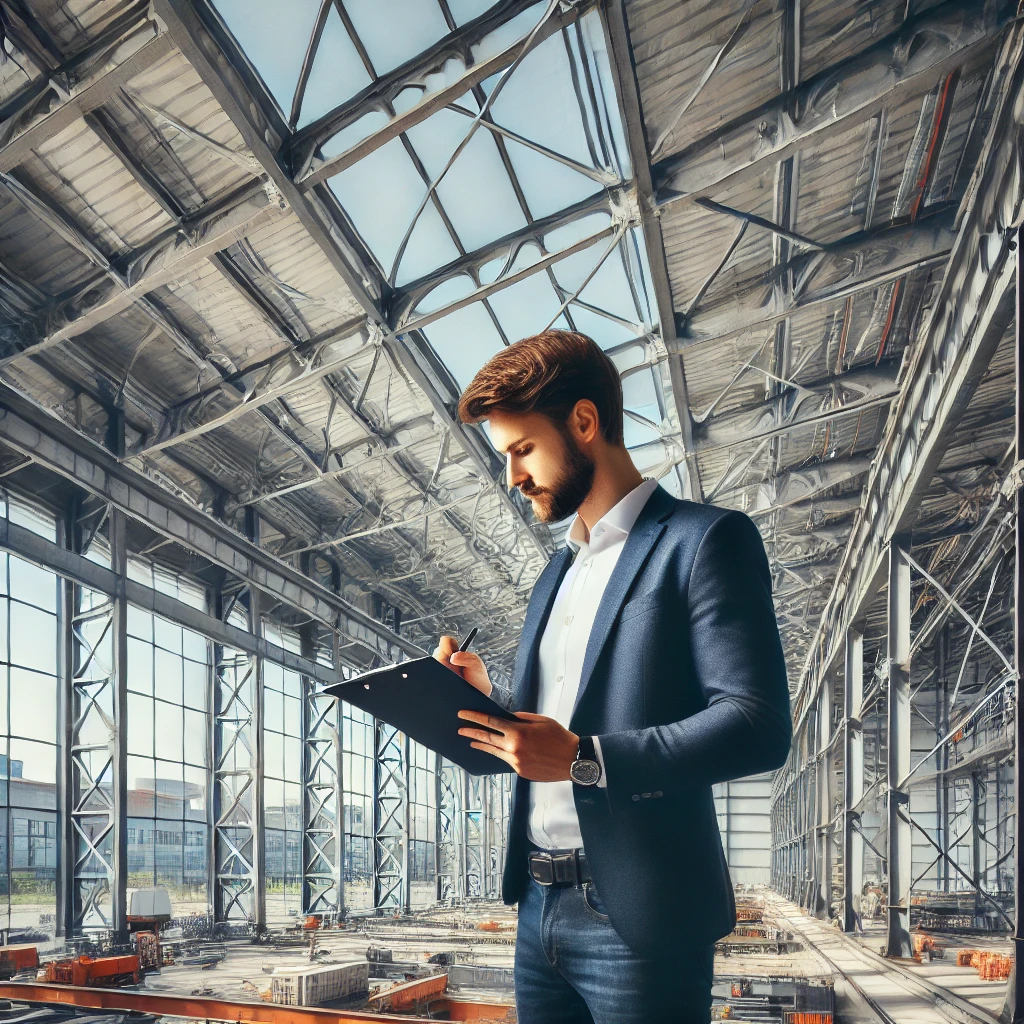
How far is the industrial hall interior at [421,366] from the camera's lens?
8961 millimetres

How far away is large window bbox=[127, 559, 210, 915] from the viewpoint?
18.9 meters

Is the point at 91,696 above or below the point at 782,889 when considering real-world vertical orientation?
above

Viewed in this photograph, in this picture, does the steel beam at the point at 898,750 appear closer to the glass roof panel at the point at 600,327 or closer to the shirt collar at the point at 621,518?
the glass roof panel at the point at 600,327

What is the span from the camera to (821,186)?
11.3 meters

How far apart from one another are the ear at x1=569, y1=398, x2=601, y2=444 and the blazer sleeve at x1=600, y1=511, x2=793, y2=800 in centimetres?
34

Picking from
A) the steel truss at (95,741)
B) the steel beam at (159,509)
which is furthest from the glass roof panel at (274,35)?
the steel truss at (95,741)

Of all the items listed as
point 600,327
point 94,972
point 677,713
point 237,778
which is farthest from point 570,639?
point 237,778

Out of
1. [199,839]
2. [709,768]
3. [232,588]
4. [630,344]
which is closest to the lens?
[709,768]

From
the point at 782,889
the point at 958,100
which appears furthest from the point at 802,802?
the point at 958,100

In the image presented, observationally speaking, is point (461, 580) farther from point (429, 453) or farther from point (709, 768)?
point (709, 768)

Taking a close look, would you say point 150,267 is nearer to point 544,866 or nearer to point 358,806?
point 544,866

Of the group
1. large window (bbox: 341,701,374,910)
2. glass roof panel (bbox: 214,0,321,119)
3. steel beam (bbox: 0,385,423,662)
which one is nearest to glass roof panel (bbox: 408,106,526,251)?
glass roof panel (bbox: 214,0,321,119)

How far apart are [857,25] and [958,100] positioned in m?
1.57

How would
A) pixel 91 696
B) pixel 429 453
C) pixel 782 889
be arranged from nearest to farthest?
pixel 91 696 → pixel 429 453 → pixel 782 889
